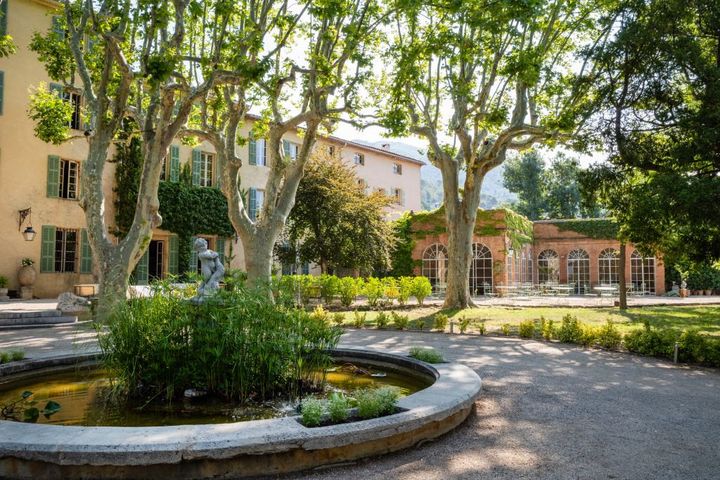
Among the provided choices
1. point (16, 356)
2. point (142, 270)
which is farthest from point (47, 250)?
point (16, 356)

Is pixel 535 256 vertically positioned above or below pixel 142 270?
above

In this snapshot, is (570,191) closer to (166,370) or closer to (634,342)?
(634,342)

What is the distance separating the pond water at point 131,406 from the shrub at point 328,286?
11.1m

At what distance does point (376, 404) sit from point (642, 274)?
2895 cm

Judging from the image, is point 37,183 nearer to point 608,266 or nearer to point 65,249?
point 65,249

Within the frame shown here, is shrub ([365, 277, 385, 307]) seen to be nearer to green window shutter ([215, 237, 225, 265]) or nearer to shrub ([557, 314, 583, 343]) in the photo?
shrub ([557, 314, 583, 343])

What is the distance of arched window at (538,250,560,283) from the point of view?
30516 millimetres

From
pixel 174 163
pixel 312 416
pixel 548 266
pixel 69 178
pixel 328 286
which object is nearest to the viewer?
pixel 312 416

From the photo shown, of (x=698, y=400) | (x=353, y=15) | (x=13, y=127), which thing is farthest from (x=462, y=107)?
(x=13, y=127)

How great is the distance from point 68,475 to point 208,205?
20380 mm

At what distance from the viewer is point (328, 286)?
57.2 feet

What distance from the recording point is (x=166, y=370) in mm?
4895

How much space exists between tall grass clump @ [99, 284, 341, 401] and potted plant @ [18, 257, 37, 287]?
49.1 feet

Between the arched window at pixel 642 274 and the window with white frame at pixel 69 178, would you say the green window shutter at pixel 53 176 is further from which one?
the arched window at pixel 642 274
